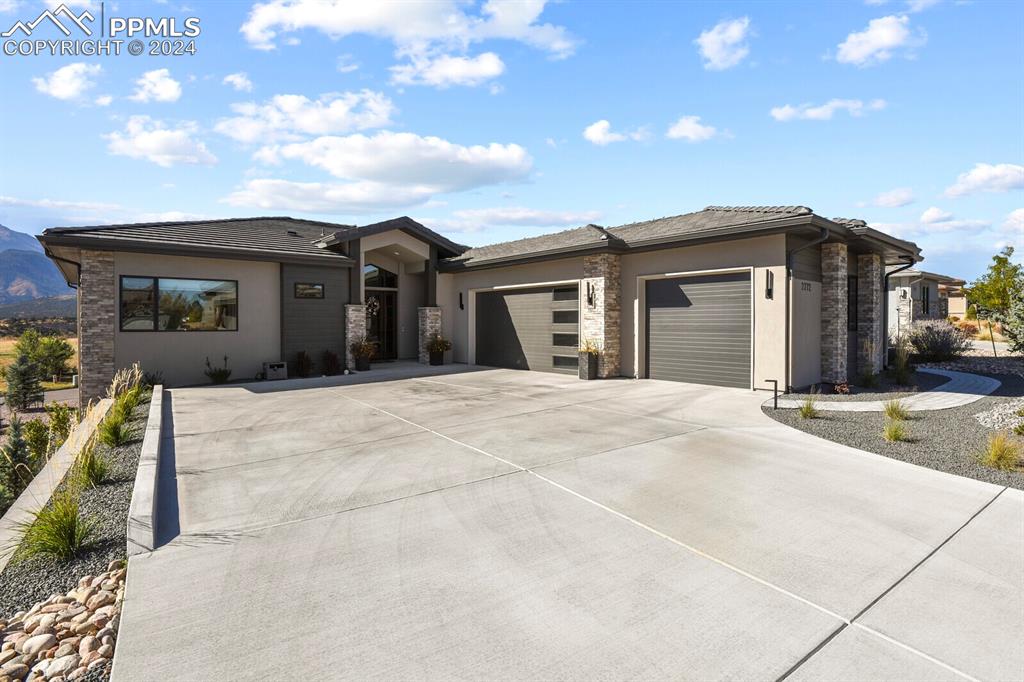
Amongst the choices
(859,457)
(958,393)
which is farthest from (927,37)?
(859,457)

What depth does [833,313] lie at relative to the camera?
11.9 m

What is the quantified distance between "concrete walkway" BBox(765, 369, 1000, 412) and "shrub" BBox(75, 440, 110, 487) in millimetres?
10073

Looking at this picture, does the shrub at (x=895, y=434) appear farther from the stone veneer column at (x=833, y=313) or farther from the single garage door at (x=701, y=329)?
the stone veneer column at (x=833, y=313)

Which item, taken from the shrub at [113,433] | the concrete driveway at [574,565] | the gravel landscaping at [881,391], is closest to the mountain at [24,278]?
the shrub at [113,433]

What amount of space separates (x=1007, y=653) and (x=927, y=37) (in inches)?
412

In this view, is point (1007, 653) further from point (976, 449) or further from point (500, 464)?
point (976, 449)

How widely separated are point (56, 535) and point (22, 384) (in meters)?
21.3

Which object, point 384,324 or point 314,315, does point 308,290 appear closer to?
point 314,315

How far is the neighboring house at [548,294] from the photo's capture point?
1127 centimetres

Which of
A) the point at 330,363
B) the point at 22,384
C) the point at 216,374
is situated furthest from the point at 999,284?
the point at 22,384

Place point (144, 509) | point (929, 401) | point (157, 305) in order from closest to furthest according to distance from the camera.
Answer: point (144, 509) < point (929, 401) < point (157, 305)

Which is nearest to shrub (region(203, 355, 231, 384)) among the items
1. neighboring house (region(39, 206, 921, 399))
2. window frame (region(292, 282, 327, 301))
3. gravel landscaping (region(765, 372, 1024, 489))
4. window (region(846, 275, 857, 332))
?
neighboring house (region(39, 206, 921, 399))

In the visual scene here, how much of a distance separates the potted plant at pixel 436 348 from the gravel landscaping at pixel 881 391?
10648 millimetres

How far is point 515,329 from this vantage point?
16.3 metres
